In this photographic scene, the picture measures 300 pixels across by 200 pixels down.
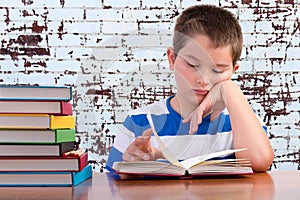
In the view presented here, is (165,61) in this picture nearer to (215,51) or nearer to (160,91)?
(160,91)

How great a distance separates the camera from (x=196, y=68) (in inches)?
55.4

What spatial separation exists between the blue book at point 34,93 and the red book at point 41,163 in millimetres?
113

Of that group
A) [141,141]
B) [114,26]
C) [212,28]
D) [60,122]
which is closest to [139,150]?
[141,141]

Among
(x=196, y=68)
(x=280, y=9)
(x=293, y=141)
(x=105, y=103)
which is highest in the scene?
(x=280, y=9)

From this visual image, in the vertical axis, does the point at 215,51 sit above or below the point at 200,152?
above

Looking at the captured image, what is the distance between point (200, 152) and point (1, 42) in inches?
71.6

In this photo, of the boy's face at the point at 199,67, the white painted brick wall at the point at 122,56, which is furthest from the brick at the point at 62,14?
the boy's face at the point at 199,67

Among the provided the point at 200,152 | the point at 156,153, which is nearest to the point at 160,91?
the point at 200,152

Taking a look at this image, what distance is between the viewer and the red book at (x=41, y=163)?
3.49ft

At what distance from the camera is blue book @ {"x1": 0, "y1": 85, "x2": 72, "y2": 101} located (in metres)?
1.07

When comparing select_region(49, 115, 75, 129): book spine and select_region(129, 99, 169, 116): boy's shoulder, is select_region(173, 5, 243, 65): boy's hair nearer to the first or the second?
select_region(129, 99, 169, 116): boy's shoulder

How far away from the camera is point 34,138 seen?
106 cm

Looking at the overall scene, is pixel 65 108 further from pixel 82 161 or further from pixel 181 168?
pixel 181 168

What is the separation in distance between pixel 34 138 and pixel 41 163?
49 mm
